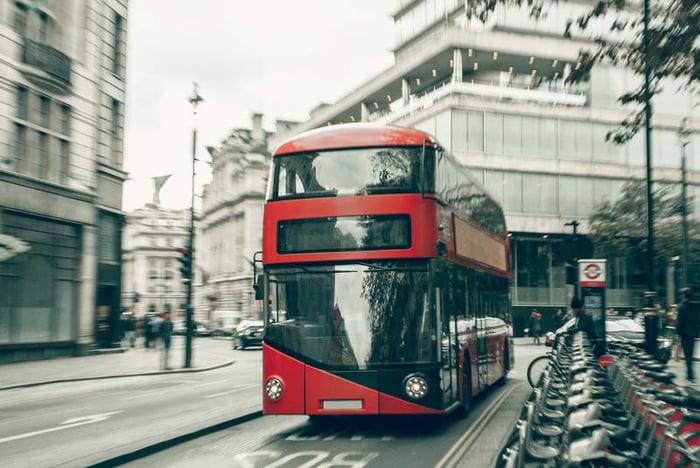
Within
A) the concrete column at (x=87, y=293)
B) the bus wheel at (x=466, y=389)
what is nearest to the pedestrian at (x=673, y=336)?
the bus wheel at (x=466, y=389)

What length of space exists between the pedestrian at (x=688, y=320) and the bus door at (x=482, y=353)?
3.50 metres

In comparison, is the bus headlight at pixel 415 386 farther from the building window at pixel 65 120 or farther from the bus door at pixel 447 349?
the building window at pixel 65 120

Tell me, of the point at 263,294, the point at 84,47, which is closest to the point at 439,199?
the point at 263,294

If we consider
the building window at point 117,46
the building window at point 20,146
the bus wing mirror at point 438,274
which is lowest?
the bus wing mirror at point 438,274

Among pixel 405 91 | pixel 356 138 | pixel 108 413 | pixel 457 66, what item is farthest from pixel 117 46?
pixel 356 138

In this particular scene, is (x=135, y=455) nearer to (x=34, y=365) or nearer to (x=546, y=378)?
(x=546, y=378)

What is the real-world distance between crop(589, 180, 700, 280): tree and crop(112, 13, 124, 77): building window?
86.2 feet

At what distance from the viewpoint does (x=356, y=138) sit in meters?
11.0

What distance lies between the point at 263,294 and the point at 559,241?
140ft

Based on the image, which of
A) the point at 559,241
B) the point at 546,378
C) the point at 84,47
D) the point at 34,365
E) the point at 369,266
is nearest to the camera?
the point at 546,378

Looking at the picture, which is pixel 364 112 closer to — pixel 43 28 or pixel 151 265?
pixel 43 28

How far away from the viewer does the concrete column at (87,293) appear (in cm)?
3105

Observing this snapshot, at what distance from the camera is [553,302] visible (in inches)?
2032

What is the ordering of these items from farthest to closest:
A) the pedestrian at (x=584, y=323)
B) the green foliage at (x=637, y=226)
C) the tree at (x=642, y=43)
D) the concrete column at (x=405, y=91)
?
the concrete column at (x=405, y=91) → the green foliage at (x=637, y=226) → the pedestrian at (x=584, y=323) → the tree at (x=642, y=43)
